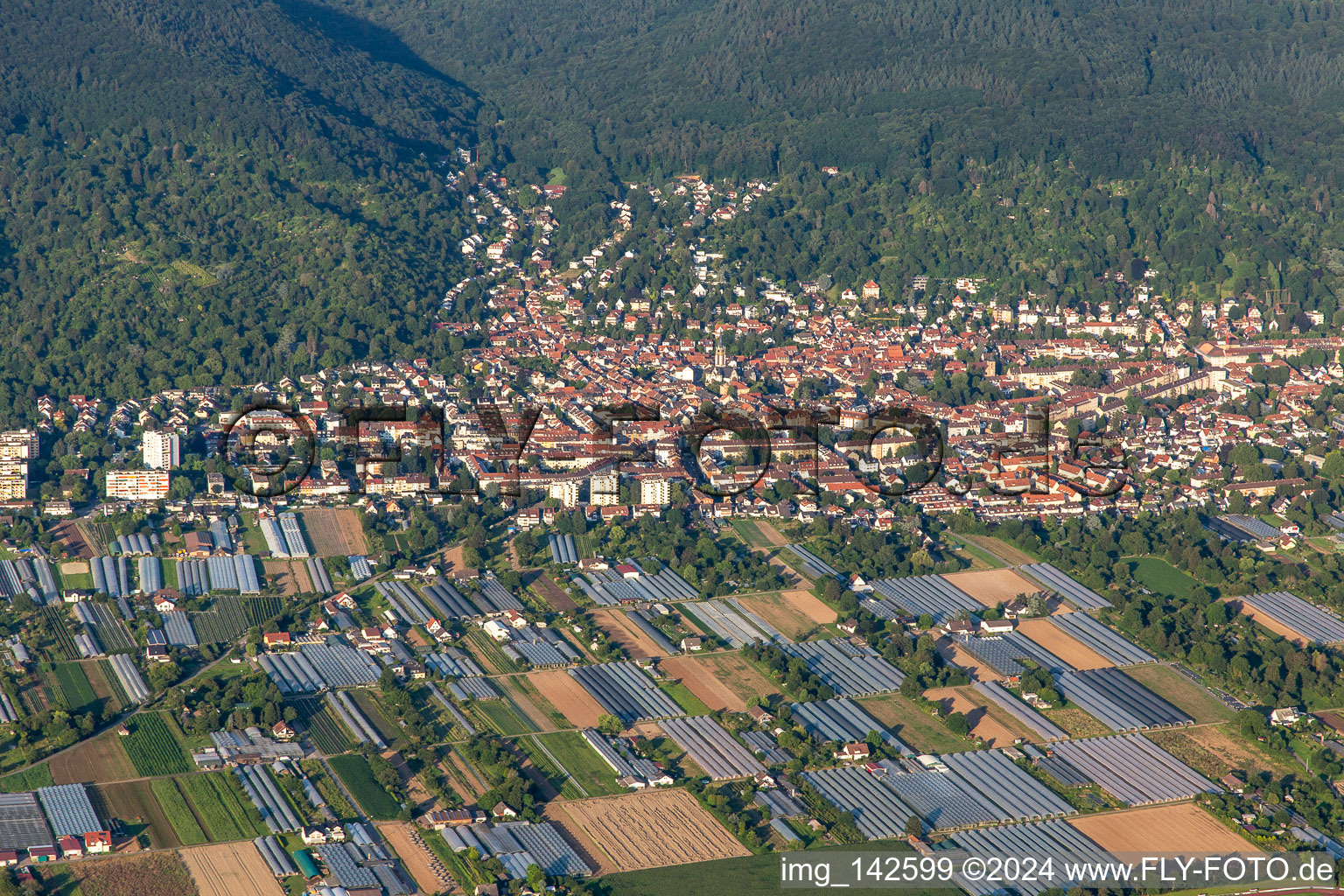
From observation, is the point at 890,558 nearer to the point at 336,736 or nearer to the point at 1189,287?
the point at 336,736

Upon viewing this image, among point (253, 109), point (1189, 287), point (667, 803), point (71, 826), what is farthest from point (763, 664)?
point (253, 109)

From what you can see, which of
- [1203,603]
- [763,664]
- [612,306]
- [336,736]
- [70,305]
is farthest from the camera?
[612,306]

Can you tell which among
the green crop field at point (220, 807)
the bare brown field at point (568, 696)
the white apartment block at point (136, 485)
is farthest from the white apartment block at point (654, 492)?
the green crop field at point (220, 807)

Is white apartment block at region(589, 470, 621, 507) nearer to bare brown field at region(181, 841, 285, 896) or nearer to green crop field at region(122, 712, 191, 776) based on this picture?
green crop field at region(122, 712, 191, 776)

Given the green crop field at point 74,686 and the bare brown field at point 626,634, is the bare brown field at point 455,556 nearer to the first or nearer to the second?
the bare brown field at point 626,634

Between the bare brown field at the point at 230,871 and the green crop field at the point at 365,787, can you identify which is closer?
the bare brown field at the point at 230,871

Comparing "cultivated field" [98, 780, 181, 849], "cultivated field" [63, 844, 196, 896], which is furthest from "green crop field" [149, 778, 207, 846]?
"cultivated field" [63, 844, 196, 896]
